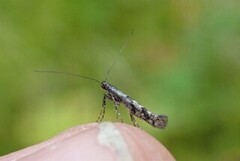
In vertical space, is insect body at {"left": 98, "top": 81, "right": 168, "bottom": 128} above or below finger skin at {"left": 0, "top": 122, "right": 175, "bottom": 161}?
below

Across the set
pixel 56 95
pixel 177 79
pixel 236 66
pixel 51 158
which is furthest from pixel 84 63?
pixel 51 158

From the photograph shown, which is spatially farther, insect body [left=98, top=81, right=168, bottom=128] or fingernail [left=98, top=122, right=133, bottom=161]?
insect body [left=98, top=81, right=168, bottom=128]

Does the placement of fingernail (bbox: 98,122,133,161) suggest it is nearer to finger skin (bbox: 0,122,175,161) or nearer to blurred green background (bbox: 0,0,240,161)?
finger skin (bbox: 0,122,175,161)

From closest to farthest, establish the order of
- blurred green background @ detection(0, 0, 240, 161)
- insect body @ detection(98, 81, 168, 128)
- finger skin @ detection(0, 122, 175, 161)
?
finger skin @ detection(0, 122, 175, 161)
insect body @ detection(98, 81, 168, 128)
blurred green background @ detection(0, 0, 240, 161)

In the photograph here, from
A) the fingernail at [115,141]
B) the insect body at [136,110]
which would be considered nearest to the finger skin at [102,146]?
the fingernail at [115,141]

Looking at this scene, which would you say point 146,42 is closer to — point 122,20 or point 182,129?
point 122,20

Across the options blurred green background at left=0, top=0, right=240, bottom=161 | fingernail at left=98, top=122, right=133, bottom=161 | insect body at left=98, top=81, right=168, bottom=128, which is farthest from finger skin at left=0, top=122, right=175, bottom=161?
blurred green background at left=0, top=0, right=240, bottom=161

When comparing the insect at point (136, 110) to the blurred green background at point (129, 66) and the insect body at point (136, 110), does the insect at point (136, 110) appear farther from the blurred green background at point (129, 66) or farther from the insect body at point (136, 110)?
the blurred green background at point (129, 66)
